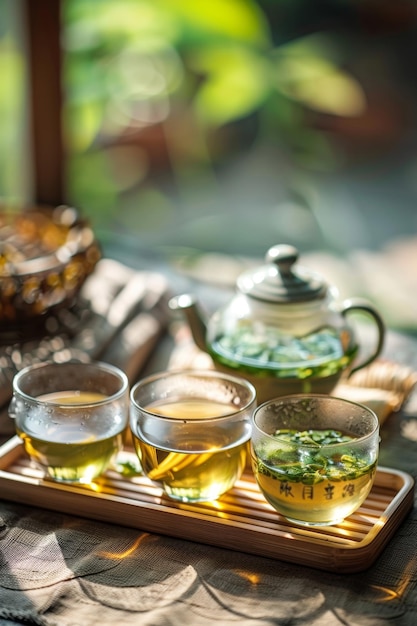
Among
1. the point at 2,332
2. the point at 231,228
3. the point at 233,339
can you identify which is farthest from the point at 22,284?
the point at 231,228

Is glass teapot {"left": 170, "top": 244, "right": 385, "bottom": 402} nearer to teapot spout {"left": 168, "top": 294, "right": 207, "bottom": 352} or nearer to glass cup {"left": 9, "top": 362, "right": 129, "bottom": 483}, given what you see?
teapot spout {"left": 168, "top": 294, "right": 207, "bottom": 352}

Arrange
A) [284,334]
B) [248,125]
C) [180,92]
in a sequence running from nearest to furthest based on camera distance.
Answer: [284,334] → [180,92] → [248,125]

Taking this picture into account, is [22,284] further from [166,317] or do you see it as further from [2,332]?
[166,317]

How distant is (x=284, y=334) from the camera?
1.00m

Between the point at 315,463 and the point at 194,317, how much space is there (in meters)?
0.32

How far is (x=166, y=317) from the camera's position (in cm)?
131

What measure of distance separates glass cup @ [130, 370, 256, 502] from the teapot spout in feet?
0.57

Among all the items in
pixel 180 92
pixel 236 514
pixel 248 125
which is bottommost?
pixel 248 125

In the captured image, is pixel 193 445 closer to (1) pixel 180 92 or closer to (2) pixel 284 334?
(2) pixel 284 334

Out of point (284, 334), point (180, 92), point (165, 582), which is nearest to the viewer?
point (165, 582)

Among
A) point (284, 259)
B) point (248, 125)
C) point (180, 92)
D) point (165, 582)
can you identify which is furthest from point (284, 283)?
point (248, 125)

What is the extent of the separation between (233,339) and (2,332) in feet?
0.99

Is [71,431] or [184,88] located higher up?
[71,431]

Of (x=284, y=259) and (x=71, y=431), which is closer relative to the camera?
(x=71, y=431)
